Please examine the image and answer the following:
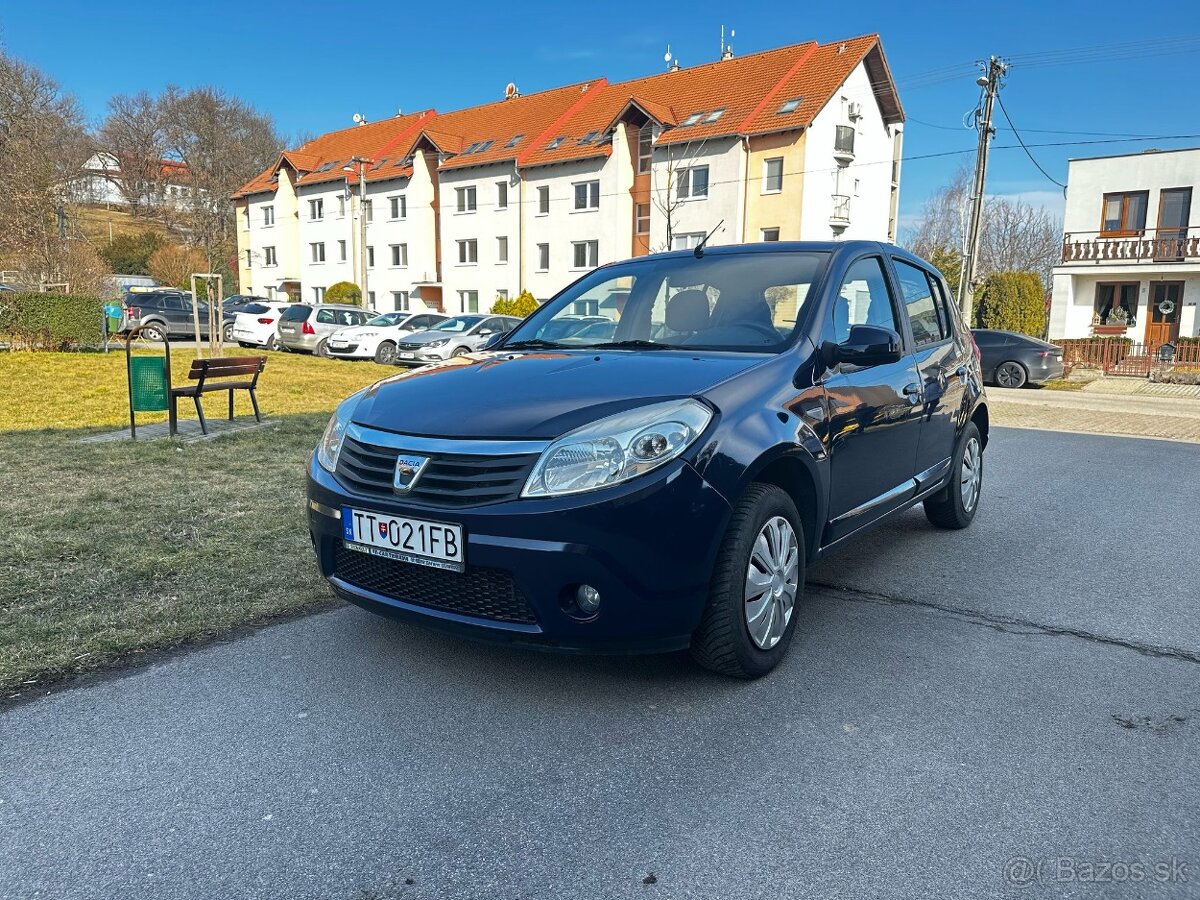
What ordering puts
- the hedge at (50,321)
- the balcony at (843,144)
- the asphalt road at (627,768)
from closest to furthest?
the asphalt road at (627,768) < the hedge at (50,321) < the balcony at (843,144)

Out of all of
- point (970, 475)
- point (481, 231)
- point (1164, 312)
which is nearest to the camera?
point (970, 475)

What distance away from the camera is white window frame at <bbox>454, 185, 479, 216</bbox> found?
46.0m

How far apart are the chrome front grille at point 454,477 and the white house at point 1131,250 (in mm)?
34221

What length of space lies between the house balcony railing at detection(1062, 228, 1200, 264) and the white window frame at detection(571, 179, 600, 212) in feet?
62.9

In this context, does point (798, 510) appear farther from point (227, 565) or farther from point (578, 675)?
point (227, 565)

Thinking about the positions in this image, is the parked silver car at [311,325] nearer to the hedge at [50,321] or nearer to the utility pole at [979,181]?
the hedge at [50,321]

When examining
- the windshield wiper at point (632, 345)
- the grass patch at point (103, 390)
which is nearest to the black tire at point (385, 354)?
the grass patch at point (103, 390)

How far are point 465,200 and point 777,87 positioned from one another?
16.9 metres

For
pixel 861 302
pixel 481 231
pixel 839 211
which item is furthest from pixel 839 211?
pixel 861 302

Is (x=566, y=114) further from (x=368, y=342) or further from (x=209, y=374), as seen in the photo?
(x=209, y=374)

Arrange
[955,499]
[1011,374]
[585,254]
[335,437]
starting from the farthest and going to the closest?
[585,254] < [1011,374] < [955,499] < [335,437]

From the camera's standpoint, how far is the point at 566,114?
150 feet

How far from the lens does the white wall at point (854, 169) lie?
35844 millimetres

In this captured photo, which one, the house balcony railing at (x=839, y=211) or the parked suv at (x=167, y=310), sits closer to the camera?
the parked suv at (x=167, y=310)
